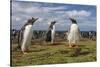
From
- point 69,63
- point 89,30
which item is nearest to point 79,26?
point 89,30

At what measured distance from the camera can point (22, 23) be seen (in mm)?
2180

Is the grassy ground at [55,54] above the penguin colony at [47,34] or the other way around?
the other way around

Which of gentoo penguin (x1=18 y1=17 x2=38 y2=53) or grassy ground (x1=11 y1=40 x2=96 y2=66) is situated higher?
gentoo penguin (x1=18 y1=17 x2=38 y2=53)

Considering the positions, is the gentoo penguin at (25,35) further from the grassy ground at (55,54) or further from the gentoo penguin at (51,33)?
the gentoo penguin at (51,33)

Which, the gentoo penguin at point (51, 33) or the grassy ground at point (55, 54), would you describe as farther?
the gentoo penguin at point (51, 33)

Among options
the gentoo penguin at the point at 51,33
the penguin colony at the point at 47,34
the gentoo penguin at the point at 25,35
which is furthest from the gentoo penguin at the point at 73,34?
the gentoo penguin at the point at 25,35

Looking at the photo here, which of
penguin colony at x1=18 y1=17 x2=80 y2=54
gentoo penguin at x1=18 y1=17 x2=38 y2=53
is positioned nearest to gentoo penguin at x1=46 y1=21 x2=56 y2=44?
penguin colony at x1=18 y1=17 x2=80 y2=54

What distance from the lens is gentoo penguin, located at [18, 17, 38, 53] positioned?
7.15 ft

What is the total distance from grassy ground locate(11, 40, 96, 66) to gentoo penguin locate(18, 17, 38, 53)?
0.20 ft

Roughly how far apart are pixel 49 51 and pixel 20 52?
14.0 inches

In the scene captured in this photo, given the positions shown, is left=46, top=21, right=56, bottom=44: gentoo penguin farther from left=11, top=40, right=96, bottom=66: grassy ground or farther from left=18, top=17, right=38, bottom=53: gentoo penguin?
left=18, top=17, right=38, bottom=53: gentoo penguin

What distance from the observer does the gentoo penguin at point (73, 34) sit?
2371 mm
